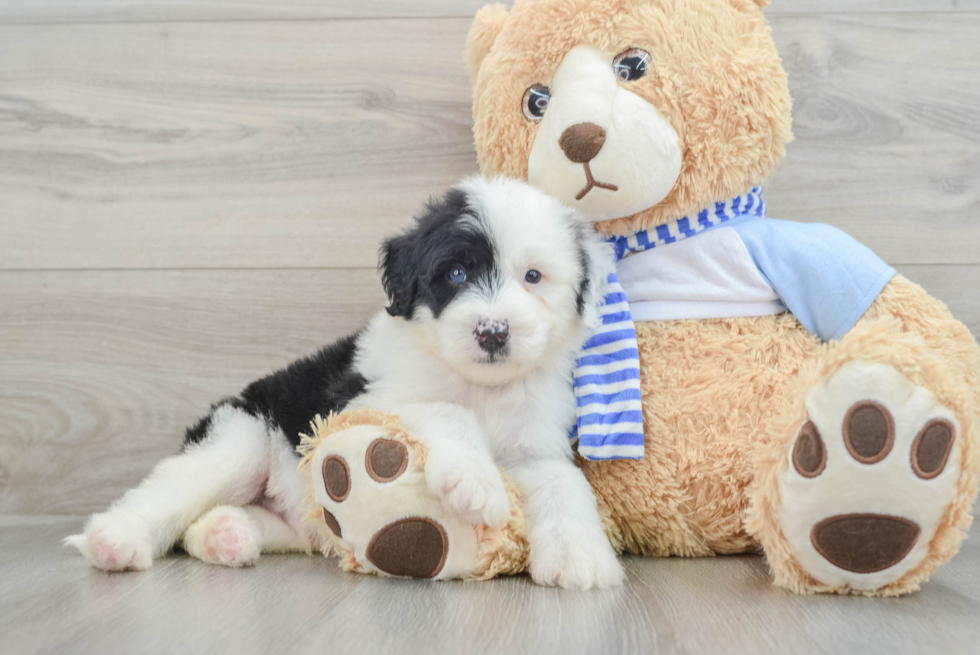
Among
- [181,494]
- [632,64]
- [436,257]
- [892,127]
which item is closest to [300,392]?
[181,494]

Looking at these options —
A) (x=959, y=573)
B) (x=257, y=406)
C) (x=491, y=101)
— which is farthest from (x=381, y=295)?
(x=959, y=573)

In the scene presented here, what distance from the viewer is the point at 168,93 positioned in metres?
2.28

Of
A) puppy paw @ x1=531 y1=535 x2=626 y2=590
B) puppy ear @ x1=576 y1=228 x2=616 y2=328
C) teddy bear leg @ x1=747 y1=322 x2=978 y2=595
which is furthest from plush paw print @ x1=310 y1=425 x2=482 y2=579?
teddy bear leg @ x1=747 y1=322 x2=978 y2=595

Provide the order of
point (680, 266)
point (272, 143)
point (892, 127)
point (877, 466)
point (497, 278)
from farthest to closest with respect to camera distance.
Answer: point (272, 143) < point (892, 127) < point (680, 266) < point (497, 278) < point (877, 466)

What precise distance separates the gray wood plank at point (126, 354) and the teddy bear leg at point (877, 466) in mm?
1345

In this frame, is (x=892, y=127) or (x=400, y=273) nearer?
(x=400, y=273)

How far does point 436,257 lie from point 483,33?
68 cm

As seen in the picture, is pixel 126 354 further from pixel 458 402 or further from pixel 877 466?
pixel 877 466

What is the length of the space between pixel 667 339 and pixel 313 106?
126 centimetres

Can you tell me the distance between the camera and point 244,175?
2268mm

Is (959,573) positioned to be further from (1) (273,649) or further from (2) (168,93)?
(2) (168,93)

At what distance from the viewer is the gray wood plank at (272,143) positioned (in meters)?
2.14

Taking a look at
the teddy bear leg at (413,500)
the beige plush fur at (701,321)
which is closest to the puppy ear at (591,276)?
the beige plush fur at (701,321)

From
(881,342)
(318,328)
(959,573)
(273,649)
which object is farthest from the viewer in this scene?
(318,328)
